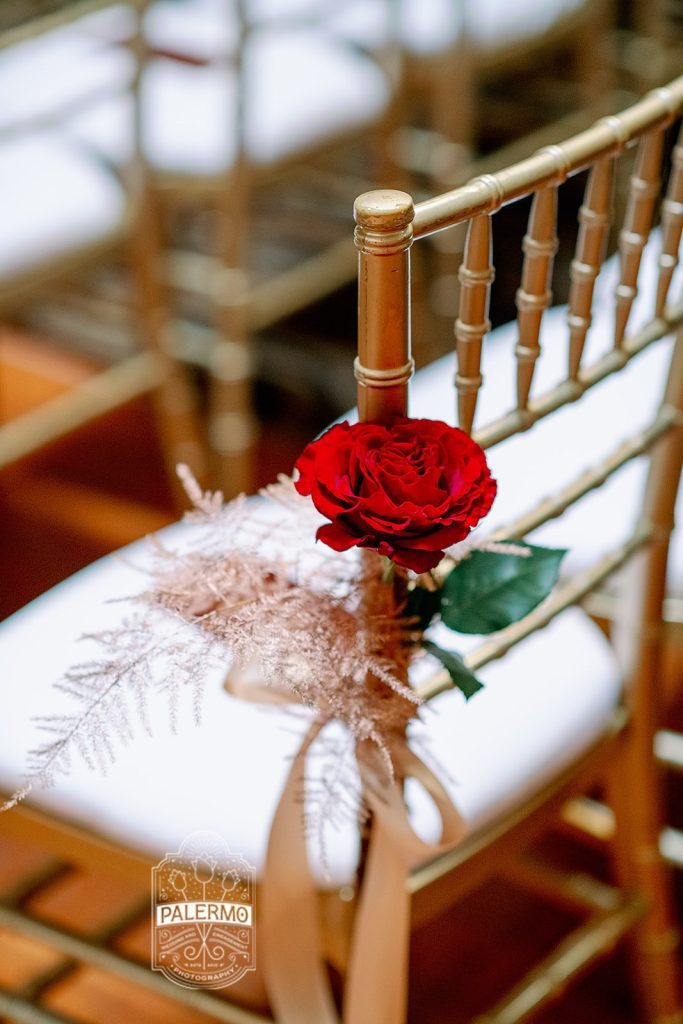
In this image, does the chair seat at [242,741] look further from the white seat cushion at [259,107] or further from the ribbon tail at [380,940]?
the white seat cushion at [259,107]

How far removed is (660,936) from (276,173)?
1222 millimetres

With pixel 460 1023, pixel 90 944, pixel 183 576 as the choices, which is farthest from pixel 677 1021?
pixel 183 576

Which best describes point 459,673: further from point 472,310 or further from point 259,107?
point 259,107

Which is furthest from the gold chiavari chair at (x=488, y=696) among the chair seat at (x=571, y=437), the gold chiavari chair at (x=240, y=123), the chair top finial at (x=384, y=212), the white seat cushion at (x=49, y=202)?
the gold chiavari chair at (x=240, y=123)

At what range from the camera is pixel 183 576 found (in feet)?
2.33

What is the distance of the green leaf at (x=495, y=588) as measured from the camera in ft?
2.41

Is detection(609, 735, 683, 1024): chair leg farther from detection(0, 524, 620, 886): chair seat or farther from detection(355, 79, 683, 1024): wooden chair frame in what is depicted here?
detection(0, 524, 620, 886): chair seat

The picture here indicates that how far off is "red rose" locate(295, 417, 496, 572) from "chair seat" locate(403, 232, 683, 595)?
512mm

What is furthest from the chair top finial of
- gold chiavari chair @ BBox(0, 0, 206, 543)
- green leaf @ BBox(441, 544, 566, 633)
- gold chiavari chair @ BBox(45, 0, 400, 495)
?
gold chiavari chair @ BBox(45, 0, 400, 495)

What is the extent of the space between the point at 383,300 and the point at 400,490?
0.33 ft

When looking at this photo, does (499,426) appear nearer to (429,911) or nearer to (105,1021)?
(429,911)

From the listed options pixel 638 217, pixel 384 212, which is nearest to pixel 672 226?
pixel 638 217

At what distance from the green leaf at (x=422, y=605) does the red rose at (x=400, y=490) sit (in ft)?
0.39

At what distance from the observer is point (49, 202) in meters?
1.76
